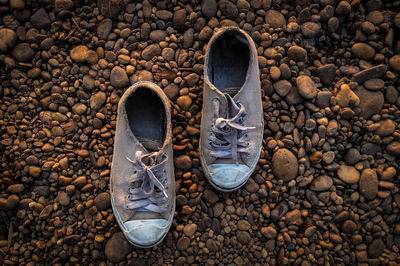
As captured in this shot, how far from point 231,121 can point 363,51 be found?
1.18 meters

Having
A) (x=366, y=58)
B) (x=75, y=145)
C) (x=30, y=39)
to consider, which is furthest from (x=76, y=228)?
(x=366, y=58)

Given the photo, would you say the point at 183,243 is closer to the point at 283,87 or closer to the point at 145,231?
the point at 145,231

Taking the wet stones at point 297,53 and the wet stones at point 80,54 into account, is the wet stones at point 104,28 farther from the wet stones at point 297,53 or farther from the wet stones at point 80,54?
the wet stones at point 297,53

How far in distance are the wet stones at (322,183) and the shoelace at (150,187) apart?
1.09m

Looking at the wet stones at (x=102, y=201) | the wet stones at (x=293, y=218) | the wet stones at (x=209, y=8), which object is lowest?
the wet stones at (x=293, y=218)

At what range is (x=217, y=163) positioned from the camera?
1.85 metres

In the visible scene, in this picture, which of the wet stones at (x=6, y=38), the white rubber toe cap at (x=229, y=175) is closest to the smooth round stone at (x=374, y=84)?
the white rubber toe cap at (x=229, y=175)

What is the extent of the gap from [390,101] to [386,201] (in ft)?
2.46

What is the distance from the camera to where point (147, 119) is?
1919mm

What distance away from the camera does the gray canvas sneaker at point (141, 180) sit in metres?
1.70

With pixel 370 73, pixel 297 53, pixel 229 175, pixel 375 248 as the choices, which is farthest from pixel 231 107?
pixel 375 248

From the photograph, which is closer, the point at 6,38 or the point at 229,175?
the point at 229,175

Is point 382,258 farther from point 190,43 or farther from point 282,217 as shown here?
point 190,43

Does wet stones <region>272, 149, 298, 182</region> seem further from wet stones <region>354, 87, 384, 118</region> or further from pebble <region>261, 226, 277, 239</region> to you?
wet stones <region>354, 87, 384, 118</region>
